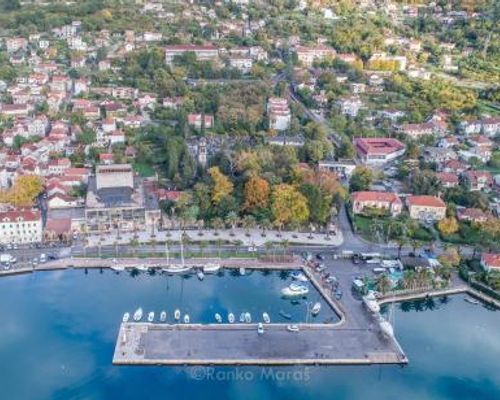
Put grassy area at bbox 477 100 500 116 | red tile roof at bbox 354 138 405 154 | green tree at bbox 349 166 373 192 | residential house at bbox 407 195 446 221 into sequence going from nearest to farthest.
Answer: residential house at bbox 407 195 446 221, green tree at bbox 349 166 373 192, red tile roof at bbox 354 138 405 154, grassy area at bbox 477 100 500 116

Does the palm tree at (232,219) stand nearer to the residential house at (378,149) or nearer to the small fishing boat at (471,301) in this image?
the small fishing boat at (471,301)

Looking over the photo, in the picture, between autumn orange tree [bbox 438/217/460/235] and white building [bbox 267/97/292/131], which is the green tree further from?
white building [bbox 267/97/292/131]

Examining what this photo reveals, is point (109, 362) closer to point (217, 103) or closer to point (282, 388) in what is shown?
point (282, 388)

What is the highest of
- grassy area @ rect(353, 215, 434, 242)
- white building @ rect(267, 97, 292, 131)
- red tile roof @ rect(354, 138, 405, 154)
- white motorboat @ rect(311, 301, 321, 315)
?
white building @ rect(267, 97, 292, 131)

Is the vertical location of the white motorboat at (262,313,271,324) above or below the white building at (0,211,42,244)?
below

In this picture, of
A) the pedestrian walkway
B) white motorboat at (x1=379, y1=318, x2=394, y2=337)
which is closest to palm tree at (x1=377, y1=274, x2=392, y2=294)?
white motorboat at (x1=379, y1=318, x2=394, y2=337)

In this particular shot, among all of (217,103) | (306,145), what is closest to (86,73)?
(217,103)

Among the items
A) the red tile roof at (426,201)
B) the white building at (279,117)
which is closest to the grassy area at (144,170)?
the white building at (279,117)
